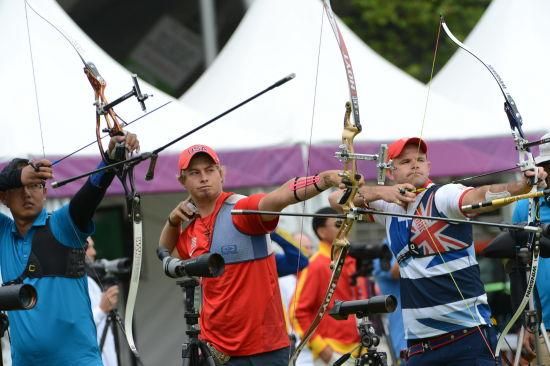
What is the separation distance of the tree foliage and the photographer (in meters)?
9.77

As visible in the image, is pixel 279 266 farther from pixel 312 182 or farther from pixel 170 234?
pixel 312 182

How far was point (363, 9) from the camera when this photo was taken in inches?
720

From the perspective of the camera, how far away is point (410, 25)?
1838 centimetres

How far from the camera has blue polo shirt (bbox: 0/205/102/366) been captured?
5.43m

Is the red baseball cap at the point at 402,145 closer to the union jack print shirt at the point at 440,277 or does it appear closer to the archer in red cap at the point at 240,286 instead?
the union jack print shirt at the point at 440,277

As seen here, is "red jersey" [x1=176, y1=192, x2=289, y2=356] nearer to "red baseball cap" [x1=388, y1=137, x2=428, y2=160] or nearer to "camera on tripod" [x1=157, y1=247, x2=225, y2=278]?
"camera on tripod" [x1=157, y1=247, x2=225, y2=278]

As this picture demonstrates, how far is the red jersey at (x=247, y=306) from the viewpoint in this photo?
5.58m

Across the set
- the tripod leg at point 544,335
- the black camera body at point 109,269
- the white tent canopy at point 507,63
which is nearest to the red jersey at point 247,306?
the tripod leg at point 544,335

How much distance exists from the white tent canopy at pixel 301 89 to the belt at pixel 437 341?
A: 3819 mm

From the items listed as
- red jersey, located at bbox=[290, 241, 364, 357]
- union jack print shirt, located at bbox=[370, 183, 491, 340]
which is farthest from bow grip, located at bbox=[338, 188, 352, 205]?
red jersey, located at bbox=[290, 241, 364, 357]

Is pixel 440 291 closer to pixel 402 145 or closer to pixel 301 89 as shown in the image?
pixel 402 145

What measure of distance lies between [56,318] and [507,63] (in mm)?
6696

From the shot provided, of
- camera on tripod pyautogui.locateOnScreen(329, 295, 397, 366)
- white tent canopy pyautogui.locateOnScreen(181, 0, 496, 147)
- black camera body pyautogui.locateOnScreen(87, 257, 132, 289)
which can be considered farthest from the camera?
white tent canopy pyautogui.locateOnScreen(181, 0, 496, 147)

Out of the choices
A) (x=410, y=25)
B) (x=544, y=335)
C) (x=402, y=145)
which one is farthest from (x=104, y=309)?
(x=410, y=25)
